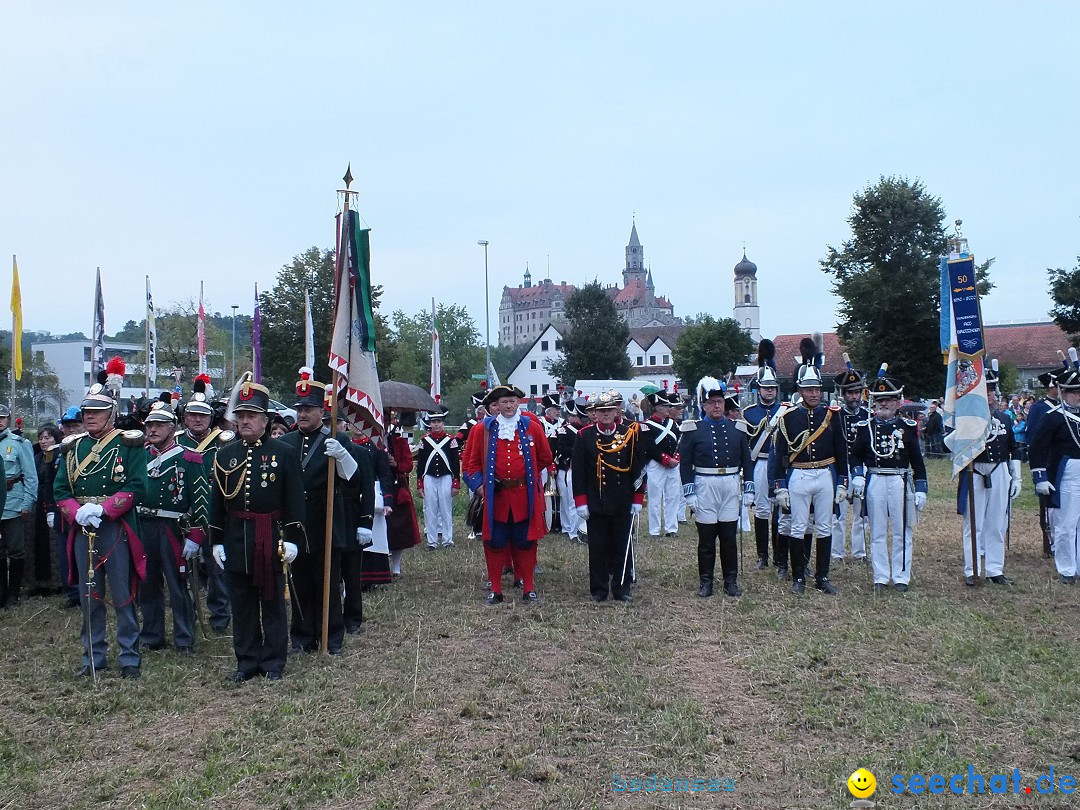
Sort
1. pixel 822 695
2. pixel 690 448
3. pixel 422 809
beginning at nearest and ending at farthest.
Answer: pixel 422 809, pixel 822 695, pixel 690 448

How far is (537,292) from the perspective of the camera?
175 meters

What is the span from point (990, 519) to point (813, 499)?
6.47 ft

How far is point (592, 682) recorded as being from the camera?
6367 mm

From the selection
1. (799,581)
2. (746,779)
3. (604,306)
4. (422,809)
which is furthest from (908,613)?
(604,306)

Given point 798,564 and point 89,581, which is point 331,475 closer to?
point 89,581

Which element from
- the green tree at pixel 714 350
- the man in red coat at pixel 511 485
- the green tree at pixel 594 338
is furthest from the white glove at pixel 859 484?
the green tree at pixel 594 338

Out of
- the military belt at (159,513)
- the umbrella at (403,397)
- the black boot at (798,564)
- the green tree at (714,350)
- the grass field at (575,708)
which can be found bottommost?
the grass field at (575,708)

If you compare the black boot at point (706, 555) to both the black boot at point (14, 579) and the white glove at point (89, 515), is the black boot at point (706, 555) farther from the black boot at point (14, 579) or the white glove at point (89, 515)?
the black boot at point (14, 579)

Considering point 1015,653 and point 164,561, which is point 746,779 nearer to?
point 1015,653

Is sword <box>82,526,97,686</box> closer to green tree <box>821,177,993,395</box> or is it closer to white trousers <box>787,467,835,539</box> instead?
white trousers <box>787,467,835,539</box>

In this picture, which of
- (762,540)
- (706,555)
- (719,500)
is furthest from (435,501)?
(719,500)

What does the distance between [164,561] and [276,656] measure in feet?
4.76

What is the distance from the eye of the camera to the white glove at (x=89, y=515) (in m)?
6.51

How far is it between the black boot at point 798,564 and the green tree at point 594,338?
63440 mm
